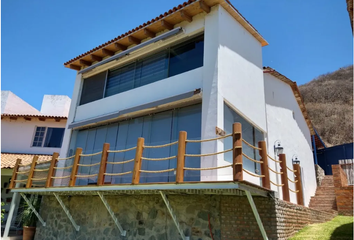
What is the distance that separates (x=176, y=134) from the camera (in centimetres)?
834

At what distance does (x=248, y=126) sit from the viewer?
30.5 feet

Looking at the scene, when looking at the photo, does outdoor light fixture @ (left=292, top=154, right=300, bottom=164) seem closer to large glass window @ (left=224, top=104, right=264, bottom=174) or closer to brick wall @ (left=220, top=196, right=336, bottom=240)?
large glass window @ (left=224, top=104, right=264, bottom=174)

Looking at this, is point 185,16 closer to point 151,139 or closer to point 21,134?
point 151,139

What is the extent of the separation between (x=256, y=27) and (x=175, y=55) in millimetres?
3603

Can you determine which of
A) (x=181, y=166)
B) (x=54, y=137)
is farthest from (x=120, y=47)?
(x=54, y=137)

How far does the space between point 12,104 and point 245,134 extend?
20397 millimetres

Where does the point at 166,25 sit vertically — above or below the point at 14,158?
above

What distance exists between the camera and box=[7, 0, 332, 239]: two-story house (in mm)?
6602

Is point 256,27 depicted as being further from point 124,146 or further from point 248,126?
point 124,146

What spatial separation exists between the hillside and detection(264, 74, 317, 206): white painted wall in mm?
19151

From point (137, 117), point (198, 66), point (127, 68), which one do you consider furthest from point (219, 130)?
point (127, 68)

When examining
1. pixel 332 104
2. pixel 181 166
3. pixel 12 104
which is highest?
pixel 332 104

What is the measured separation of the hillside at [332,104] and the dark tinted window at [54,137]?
27.8m

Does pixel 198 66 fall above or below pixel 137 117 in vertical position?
above
